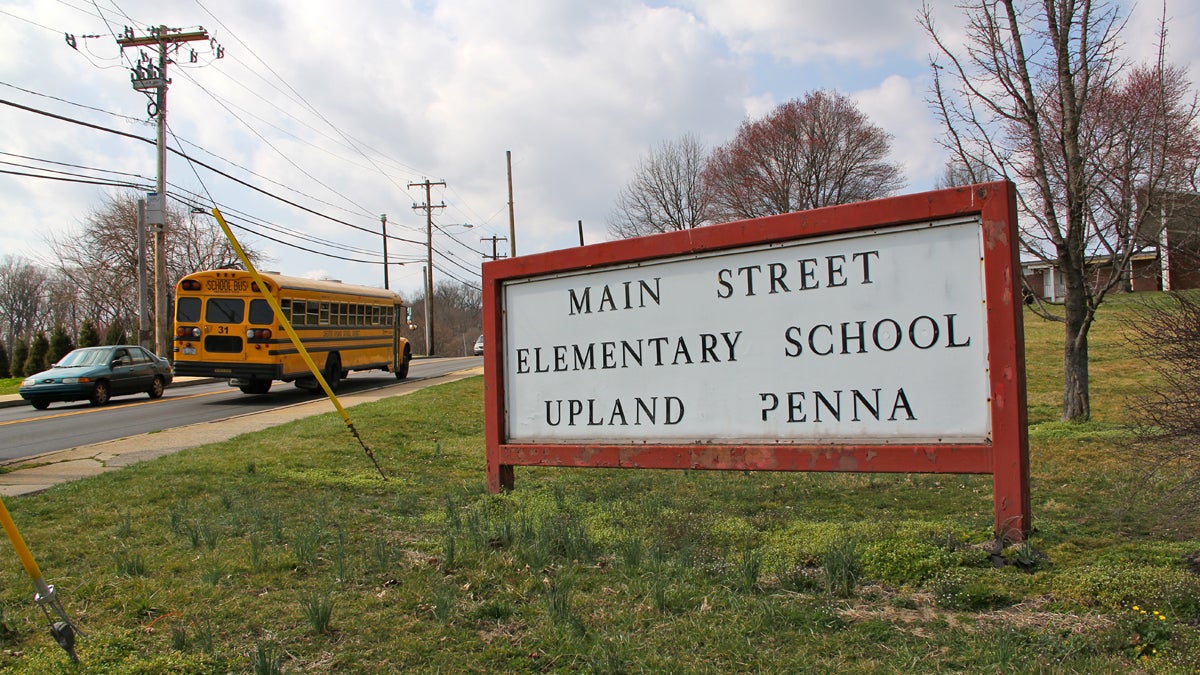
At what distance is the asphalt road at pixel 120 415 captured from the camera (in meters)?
12.4

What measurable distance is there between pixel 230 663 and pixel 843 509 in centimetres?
400

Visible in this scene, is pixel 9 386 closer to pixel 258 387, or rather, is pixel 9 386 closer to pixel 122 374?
pixel 122 374

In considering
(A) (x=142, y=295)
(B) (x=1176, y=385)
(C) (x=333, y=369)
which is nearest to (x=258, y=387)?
(C) (x=333, y=369)

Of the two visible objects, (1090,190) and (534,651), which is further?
(1090,190)

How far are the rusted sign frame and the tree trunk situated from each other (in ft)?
19.3

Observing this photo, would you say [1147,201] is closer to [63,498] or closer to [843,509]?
[843,509]

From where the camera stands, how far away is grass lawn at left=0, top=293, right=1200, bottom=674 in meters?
3.14

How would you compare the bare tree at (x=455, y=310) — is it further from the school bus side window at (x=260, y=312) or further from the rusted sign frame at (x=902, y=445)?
the rusted sign frame at (x=902, y=445)

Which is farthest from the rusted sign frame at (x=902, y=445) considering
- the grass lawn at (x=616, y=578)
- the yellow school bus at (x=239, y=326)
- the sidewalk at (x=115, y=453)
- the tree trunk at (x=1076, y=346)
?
the yellow school bus at (x=239, y=326)

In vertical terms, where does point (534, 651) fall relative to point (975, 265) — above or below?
below

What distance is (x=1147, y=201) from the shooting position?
325 inches

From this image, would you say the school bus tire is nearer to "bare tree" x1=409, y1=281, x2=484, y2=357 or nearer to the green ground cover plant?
the green ground cover plant

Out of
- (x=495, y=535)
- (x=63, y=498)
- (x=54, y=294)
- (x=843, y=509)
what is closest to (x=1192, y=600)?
(x=843, y=509)

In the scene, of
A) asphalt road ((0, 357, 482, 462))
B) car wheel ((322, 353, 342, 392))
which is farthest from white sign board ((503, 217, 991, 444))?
car wheel ((322, 353, 342, 392))
